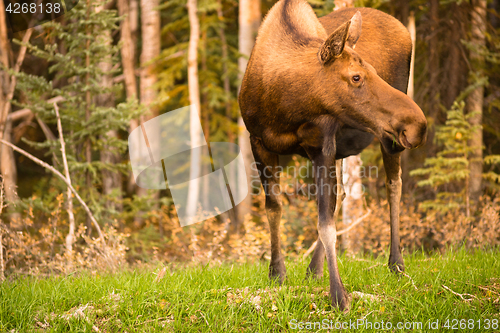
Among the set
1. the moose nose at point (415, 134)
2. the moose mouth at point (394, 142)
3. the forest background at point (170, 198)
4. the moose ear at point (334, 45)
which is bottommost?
the forest background at point (170, 198)

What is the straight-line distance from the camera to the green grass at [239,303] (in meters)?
3.32

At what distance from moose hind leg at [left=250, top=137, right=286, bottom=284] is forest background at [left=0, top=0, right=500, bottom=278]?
2.21m

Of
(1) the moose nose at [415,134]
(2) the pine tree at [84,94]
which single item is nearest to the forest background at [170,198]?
(2) the pine tree at [84,94]

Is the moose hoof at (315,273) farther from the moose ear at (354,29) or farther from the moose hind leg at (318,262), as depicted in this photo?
the moose ear at (354,29)

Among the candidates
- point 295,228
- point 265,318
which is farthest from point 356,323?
point 295,228

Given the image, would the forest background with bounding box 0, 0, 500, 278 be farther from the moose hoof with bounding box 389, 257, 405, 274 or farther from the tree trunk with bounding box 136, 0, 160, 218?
the moose hoof with bounding box 389, 257, 405, 274

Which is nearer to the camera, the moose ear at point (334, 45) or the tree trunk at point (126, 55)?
the moose ear at point (334, 45)

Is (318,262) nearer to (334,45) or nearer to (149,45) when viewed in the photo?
(334,45)

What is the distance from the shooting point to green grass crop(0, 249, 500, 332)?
3316 millimetres

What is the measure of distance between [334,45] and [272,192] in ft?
4.91

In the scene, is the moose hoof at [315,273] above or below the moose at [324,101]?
below

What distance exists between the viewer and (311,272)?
414 centimetres

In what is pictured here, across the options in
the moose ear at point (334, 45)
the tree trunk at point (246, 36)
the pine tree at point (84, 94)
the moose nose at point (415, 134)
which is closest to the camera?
the moose nose at point (415, 134)

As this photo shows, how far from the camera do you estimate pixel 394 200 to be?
15.1 ft
